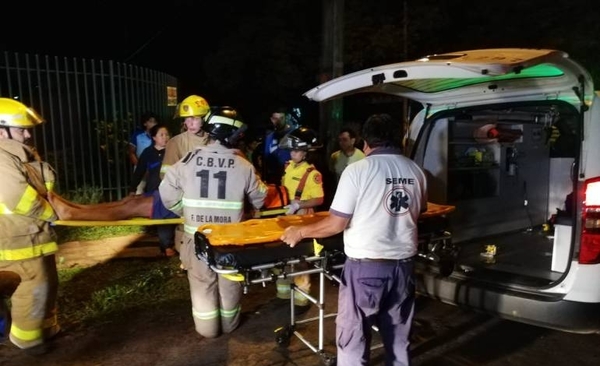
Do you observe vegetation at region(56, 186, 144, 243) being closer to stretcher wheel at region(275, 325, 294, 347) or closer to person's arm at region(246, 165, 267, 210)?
person's arm at region(246, 165, 267, 210)

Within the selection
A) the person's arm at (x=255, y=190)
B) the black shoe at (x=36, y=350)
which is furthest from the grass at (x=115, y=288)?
the person's arm at (x=255, y=190)

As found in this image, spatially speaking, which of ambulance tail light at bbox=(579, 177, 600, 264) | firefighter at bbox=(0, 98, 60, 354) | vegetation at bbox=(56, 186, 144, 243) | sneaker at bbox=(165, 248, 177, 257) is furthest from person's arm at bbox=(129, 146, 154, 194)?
ambulance tail light at bbox=(579, 177, 600, 264)

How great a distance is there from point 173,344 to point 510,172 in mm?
5091

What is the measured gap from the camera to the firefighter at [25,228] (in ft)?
12.0

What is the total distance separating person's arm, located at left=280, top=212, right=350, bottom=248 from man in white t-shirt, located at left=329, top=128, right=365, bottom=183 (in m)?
3.13

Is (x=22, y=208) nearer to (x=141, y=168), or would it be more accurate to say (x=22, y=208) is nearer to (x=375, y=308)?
(x=375, y=308)

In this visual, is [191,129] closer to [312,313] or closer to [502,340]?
[312,313]

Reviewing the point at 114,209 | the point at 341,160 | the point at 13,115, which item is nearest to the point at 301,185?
the point at 114,209

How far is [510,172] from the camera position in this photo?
7.15m

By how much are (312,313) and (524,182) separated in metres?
4.08

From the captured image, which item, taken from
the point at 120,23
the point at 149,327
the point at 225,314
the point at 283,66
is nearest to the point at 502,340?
the point at 225,314

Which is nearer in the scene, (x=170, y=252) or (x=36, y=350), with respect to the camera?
(x=36, y=350)

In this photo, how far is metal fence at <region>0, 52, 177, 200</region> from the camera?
25.8 feet

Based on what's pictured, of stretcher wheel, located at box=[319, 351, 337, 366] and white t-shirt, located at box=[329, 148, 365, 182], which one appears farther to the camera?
white t-shirt, located at box=[329, 148, 365, 182]
